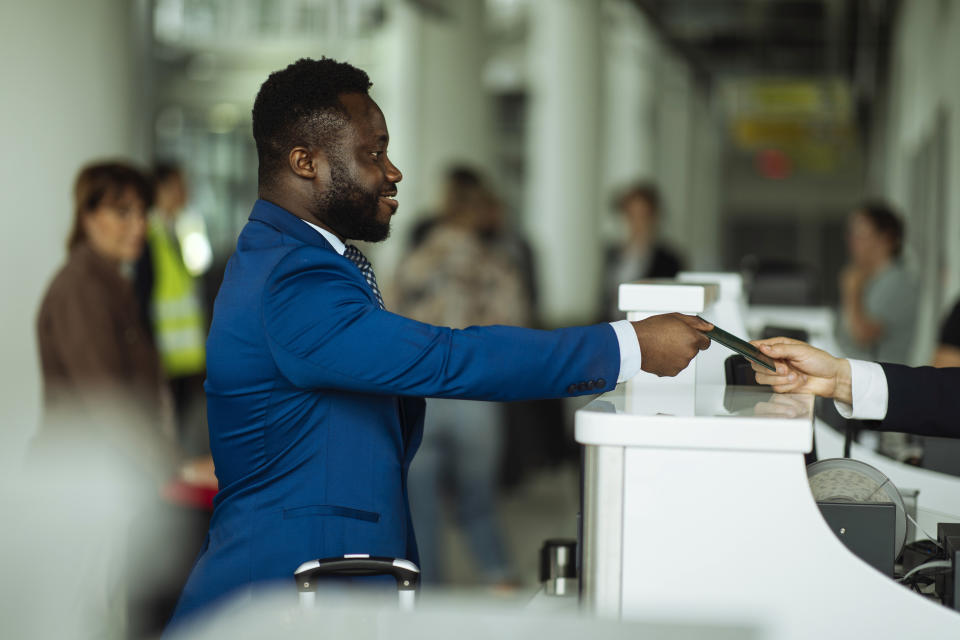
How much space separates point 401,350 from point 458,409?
315 centimetres

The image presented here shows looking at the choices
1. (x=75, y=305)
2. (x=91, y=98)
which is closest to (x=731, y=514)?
(x=75, y=305)

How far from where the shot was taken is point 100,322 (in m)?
3.46

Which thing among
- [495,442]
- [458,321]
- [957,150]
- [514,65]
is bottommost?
[495,442]

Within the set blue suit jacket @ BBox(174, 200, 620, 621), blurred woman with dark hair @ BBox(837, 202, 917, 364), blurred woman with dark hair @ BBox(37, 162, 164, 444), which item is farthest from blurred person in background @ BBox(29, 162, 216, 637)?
blurred woman with dark hair @ BBox(837, 202, 917, 364)

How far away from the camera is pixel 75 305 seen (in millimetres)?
3416

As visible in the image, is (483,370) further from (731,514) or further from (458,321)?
(458,321)

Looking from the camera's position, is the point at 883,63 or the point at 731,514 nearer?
the point at 731,514

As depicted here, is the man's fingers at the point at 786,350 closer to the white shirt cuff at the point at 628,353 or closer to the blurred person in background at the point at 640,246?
the white shirt cuff at the point at 628,353

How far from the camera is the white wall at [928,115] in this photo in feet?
18.8

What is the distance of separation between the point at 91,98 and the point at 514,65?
13.1 meters

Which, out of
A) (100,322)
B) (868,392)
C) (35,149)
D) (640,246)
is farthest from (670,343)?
(640,246)

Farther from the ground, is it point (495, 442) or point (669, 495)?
point (669, 495)

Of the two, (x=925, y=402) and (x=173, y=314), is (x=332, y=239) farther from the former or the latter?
(x=173, y=314)

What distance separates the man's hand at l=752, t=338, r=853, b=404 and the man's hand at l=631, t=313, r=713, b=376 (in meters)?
0.24
